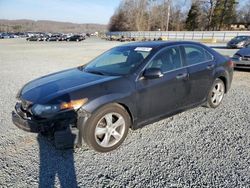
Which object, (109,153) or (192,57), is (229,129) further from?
(109,153)

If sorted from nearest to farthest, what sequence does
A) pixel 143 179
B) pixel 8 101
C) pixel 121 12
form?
1. pixel 143 179
2. pixel 8 101
3. pixel 121 12

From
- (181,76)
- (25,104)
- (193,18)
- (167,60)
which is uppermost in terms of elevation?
(193,18)

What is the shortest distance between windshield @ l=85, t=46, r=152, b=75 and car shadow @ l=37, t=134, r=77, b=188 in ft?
4.65

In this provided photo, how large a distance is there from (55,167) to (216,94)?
3680mm

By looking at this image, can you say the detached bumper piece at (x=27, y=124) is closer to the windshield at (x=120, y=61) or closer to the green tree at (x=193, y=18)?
the windshield at (x=120, y=61)

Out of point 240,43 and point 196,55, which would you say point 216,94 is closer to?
point 196,55

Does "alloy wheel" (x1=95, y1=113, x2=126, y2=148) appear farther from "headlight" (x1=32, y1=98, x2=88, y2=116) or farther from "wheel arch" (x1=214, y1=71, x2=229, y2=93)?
"wheel arch" (x1=214, y1=71, x2=229, y2=93)

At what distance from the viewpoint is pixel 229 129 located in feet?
13.2

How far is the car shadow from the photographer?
2648mm

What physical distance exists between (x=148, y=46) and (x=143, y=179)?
2317mm

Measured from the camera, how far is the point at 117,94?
3.25 meters

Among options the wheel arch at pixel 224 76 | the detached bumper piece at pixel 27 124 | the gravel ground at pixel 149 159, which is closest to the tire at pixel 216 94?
the wheel arch at pixel 224 76

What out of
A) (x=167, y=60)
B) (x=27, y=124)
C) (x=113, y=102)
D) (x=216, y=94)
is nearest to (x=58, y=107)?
(x=27, y=124)

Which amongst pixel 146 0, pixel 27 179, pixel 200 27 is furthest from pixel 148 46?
pixel 146 0
